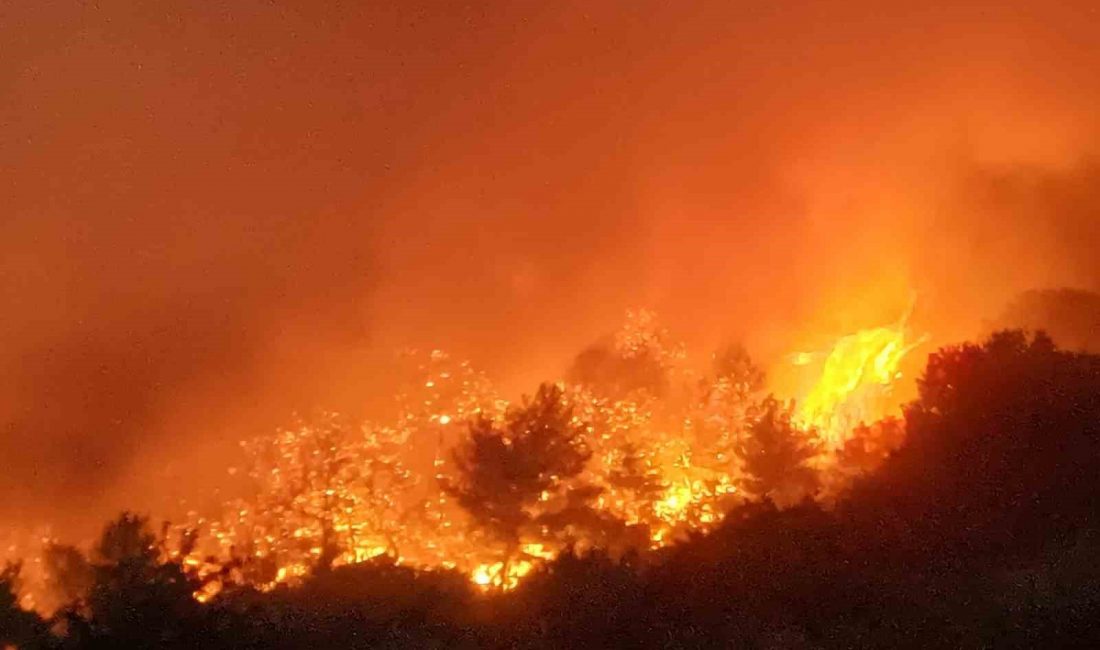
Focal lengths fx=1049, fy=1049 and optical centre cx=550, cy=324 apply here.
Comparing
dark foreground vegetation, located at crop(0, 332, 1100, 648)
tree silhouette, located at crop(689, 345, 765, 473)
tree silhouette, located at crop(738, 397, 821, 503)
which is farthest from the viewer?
tree silhouette, located at crop(689, 345, 765, 473)

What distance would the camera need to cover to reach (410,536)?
24484 millimetres

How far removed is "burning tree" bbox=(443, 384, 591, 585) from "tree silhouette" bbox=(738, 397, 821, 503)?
495 centimetres

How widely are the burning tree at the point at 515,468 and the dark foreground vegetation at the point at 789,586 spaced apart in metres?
6.23

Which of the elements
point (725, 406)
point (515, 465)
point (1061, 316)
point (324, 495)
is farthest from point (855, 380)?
point (515, 465)

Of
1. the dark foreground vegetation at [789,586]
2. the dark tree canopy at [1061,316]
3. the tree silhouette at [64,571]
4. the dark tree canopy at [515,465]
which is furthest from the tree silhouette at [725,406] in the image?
the tree silhouette at [64,571]

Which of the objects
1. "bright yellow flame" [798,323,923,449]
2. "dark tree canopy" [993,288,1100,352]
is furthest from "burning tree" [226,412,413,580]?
"dark tree canopy" [993,288,1100,352]

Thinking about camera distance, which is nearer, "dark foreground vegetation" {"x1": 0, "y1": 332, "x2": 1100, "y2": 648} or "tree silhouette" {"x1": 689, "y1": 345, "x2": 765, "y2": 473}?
"dark foreground vegetation" {"x1": 0, "y1": 332, "x2": 1100, "y2": 648}

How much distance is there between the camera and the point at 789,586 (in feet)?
34.3

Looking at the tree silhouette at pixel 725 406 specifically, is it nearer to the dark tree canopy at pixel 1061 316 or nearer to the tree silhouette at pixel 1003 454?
the dark tree canopy at pixel 1061 316

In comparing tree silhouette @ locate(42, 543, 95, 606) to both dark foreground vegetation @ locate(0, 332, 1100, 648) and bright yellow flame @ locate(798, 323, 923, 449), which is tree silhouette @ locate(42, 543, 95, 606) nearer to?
dark foreground vegetation @ locate(0, 332, 1100, 648)

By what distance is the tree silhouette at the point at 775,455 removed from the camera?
23.9 m

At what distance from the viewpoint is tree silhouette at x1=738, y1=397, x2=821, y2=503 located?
23875 mm

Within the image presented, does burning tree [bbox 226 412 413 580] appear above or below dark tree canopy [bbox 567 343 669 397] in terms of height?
below

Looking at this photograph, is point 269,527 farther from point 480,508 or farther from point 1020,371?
point 1020,371
